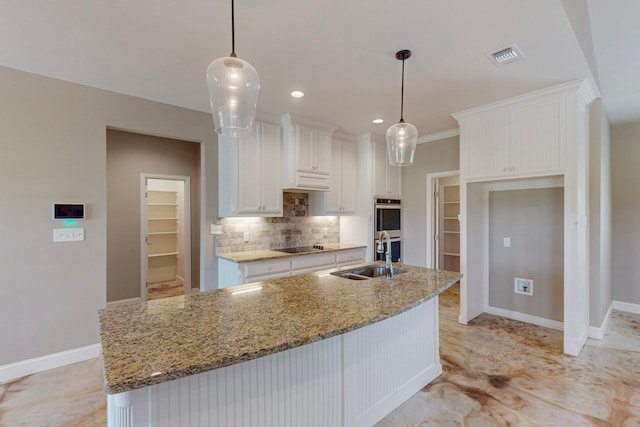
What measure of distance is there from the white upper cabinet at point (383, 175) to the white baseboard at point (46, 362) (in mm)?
4041

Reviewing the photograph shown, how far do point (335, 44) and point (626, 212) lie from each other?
486 cm

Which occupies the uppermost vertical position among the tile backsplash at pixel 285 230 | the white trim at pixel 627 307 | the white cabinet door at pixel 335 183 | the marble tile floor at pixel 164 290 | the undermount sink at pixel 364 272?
the white cabinet door at pixel 335 183

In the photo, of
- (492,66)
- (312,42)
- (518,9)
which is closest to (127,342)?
(312,42)

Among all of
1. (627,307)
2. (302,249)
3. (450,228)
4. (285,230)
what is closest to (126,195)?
(285,230)

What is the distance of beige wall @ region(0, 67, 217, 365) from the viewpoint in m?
2.56

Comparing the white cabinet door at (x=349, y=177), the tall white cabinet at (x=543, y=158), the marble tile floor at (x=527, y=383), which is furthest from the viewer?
the white cabinet door at (x=349, y=177)

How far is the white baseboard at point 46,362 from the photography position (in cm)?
254

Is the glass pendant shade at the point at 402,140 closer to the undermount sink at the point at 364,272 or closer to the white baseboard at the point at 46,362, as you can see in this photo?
the undermount sink at the point at 364,272

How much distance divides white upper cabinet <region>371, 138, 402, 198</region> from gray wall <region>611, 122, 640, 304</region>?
3036 mm

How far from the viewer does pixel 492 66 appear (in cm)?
252

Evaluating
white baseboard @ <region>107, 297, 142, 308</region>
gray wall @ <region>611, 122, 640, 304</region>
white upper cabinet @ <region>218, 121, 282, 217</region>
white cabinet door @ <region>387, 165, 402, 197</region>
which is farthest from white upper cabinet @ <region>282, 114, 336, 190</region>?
gray wall @ <region>611, 122, 640, 304</region>

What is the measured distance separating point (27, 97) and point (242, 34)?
217 cm

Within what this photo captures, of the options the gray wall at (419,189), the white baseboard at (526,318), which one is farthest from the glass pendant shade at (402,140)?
the white baseboard at (526,318)

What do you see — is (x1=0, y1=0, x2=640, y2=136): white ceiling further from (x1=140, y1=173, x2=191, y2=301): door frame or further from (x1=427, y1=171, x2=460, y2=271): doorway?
(x1=427, y1=171, x2=460, y2=271): doorway
